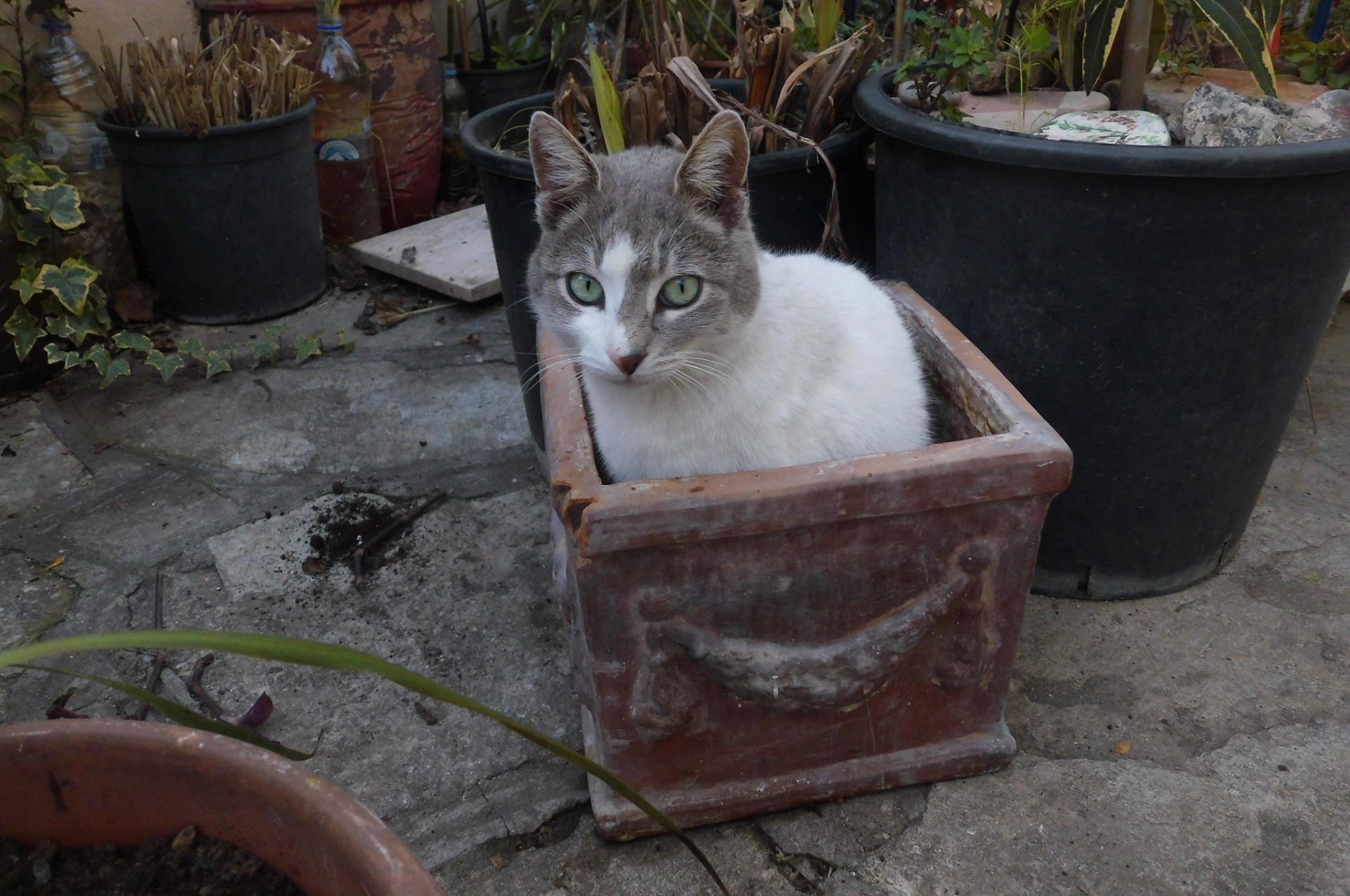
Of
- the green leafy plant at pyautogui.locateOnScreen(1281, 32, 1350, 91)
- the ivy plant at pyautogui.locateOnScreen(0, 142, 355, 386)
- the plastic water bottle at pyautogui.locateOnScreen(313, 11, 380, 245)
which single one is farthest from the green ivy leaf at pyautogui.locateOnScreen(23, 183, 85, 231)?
the green leafy plant at pyautogui.locateOnScreen(1281, 32, 1350, 91)

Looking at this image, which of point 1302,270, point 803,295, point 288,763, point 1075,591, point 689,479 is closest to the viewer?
point 288,763

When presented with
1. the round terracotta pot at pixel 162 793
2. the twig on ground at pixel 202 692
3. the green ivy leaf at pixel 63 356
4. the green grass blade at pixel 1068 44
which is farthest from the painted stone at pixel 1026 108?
the green ivy leaf at pixel 63 356

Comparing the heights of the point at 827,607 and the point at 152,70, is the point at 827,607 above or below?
below

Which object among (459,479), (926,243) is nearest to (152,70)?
(459,479)

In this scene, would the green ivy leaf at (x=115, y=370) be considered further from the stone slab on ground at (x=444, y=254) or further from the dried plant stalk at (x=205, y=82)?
the stone slab on ground at (x=444, y=254)

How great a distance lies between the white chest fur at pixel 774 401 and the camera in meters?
1.39

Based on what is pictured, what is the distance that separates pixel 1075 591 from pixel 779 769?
85 centimetres

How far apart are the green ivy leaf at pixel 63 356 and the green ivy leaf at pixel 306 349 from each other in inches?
23.1

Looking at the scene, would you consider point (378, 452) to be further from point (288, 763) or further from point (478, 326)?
point (288, 763)

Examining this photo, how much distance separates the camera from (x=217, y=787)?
0.95 metres

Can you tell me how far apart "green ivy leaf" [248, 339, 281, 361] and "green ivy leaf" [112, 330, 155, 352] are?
0.96 feet

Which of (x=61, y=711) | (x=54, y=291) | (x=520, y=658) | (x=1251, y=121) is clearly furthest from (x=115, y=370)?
(x=1251, y=121)

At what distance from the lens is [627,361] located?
127 centimetres

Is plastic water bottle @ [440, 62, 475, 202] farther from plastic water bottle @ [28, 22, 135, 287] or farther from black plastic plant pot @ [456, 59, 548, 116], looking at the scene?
plastic water bottle @ [28, 22, 135, 287]
